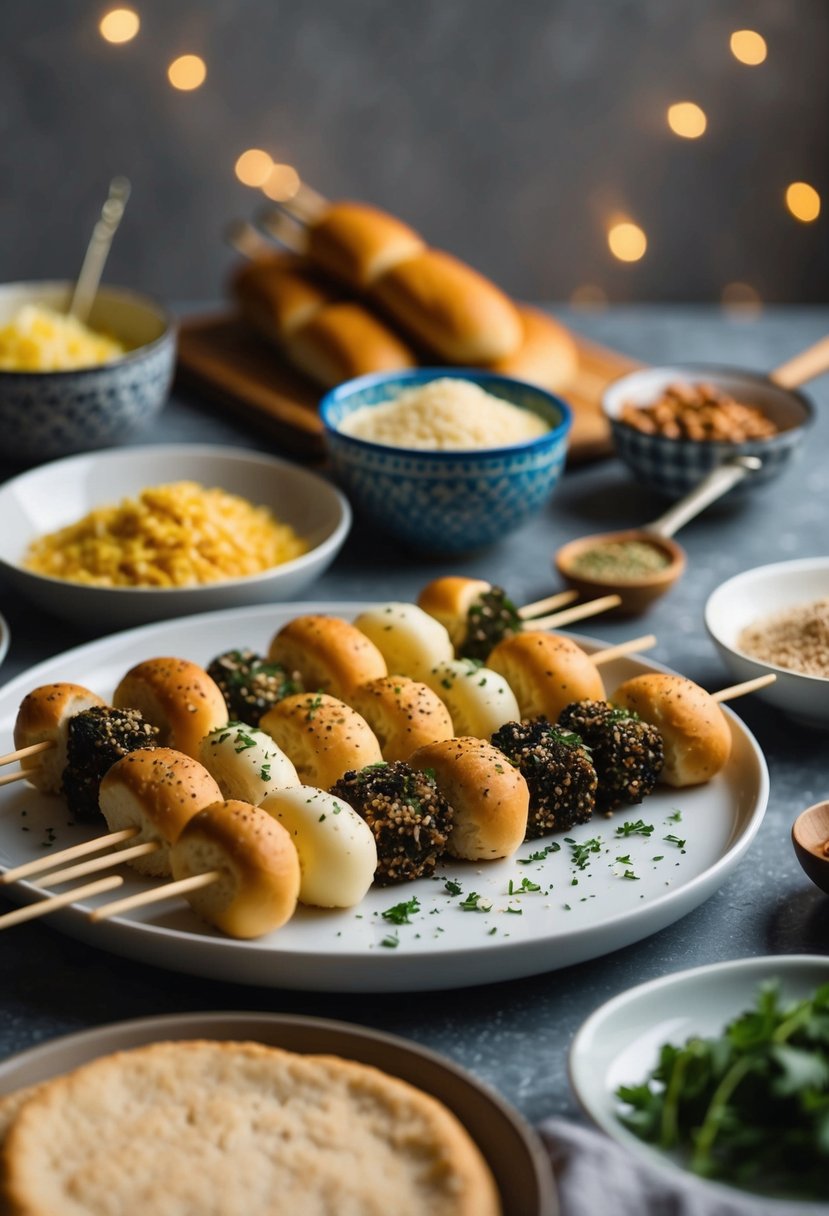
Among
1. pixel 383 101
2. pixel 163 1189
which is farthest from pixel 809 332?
pixel 163 1189

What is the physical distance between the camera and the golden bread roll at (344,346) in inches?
136

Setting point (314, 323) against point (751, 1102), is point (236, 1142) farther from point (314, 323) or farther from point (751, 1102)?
point (314, 323)

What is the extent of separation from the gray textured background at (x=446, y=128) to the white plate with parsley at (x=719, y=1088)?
13.1 ft

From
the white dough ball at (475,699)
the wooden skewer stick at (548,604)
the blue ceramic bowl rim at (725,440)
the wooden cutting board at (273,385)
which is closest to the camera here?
the white dough ball at (475,699)

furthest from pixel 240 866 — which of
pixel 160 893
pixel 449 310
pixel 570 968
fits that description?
pixel 449 310

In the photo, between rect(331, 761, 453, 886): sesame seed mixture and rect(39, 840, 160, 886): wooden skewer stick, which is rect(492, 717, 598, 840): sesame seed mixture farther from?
rect(39, 840, 160, 886): wooden skewer stick

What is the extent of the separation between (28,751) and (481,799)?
65cm

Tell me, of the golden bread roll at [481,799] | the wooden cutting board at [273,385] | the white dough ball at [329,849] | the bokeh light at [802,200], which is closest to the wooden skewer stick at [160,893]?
the white dough ball at [329,849]

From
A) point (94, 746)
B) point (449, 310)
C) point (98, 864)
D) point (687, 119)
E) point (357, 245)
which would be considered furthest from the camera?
point (687, 119)

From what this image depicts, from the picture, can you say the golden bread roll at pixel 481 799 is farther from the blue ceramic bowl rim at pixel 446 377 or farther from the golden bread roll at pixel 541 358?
the golden bread roll at pixel 541 358

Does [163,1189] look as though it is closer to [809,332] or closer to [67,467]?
[67,467]

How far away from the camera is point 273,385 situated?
3.65m

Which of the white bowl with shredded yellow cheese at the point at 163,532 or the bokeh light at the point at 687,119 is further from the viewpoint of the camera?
the bokeh light at the point at 687,119

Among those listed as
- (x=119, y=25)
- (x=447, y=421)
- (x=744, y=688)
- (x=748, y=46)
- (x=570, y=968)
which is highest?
(x=748, y=46)
